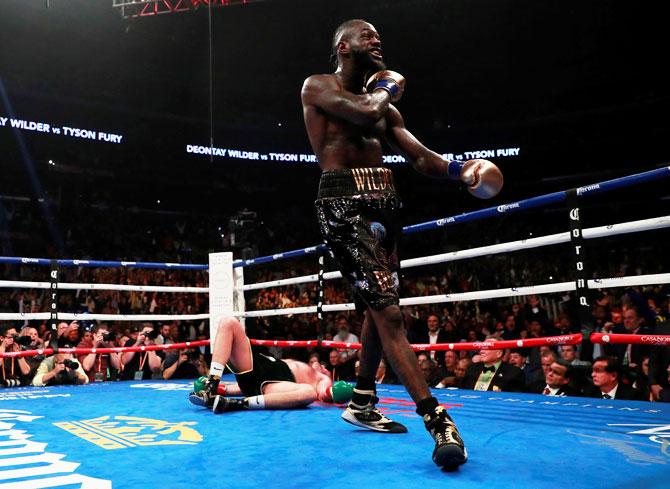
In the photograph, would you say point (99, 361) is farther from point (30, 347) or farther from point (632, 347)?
point (632, 347)

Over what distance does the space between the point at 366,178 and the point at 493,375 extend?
2341mm

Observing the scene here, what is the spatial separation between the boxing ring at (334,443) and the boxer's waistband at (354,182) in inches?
29.9

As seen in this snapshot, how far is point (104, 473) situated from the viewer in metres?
1.34

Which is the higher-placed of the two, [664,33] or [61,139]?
[664,33]

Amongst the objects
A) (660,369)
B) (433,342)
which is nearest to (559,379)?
(660,369)

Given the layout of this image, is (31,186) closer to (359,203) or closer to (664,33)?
(359,203)

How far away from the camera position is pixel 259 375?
2670 mm

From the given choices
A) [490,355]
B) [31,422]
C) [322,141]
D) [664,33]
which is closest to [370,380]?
[322,141]

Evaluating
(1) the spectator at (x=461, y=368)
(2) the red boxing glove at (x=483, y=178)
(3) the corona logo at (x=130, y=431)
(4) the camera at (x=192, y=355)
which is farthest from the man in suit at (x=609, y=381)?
(4) the camera at (x=192, y=355)

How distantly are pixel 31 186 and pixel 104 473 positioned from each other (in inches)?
557

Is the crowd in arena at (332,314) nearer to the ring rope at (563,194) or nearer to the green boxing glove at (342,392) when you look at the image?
the ring rope at (563,194)

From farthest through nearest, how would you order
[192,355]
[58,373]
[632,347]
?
[192,355]
[58,373]
[632,347]

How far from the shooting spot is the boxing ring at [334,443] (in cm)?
128

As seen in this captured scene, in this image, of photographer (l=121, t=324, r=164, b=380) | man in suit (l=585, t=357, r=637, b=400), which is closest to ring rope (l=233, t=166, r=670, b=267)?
man in suit (l=585, t=357, r=637, b=400)
